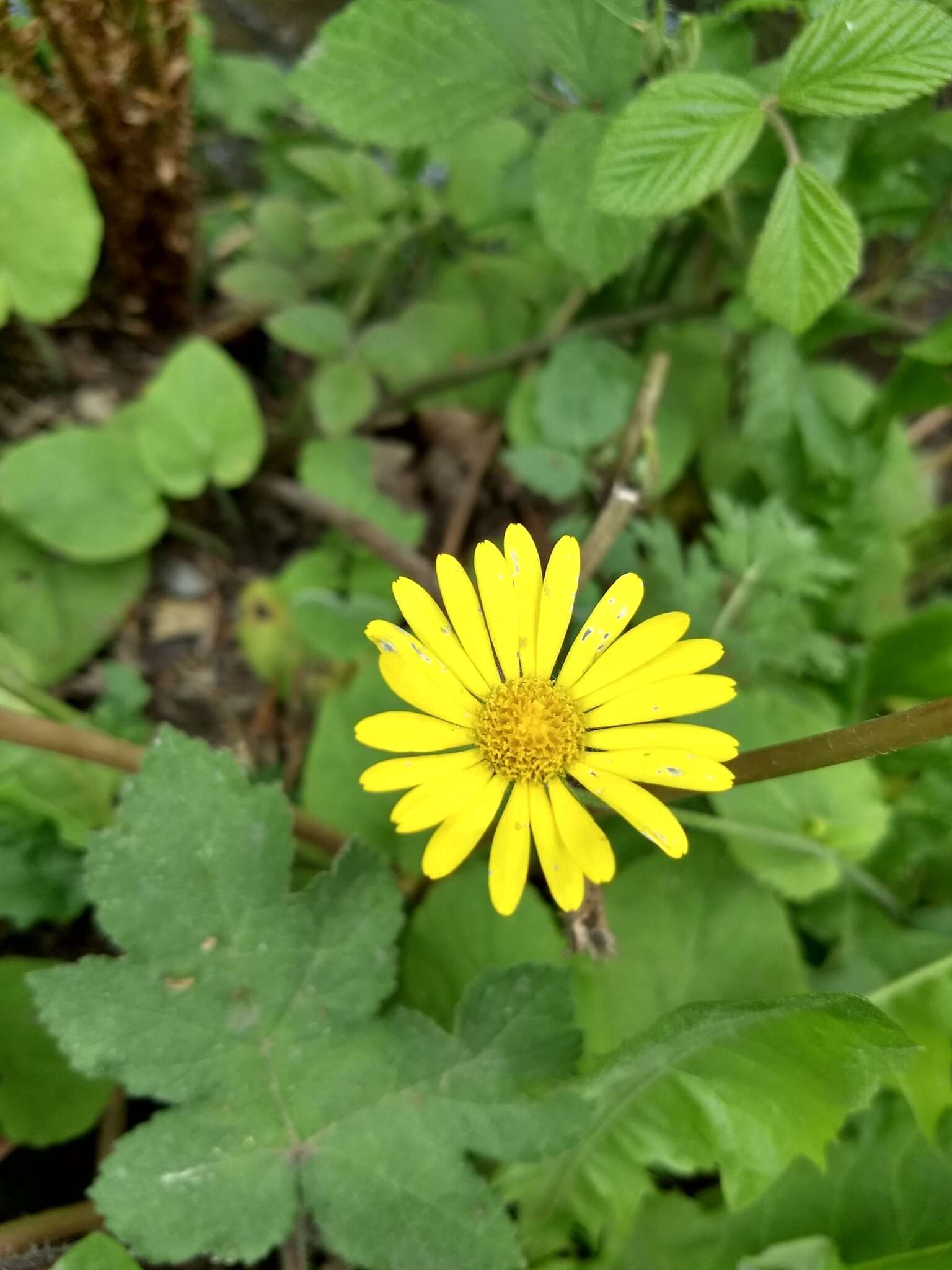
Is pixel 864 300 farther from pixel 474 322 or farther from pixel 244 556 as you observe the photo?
→ pixel 244 556

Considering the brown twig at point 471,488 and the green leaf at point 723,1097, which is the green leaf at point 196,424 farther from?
the green leaf at point 723,1097

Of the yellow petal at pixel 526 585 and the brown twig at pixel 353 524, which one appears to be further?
the brown twig at pixel 353 524

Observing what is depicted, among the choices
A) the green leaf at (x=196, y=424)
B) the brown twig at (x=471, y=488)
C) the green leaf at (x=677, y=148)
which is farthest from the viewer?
the brown twig at (x=471, y=488)

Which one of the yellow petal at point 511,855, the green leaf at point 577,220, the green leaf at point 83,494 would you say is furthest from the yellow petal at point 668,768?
the green leaf at point 83,494

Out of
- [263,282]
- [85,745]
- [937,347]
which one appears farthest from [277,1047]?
[937,347]

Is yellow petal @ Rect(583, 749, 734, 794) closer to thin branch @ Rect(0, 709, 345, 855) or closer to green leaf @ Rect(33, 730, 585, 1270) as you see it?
green leaf @ Rect(33, 730, 585, 1270)

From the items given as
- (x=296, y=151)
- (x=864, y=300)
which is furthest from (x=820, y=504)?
(x=296, y=151)

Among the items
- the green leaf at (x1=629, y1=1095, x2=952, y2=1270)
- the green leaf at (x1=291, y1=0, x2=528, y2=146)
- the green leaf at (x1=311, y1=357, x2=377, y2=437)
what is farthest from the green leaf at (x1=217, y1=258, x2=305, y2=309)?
the green leaf at (x1=629, y1=1095, x2=952, y2=1270)
